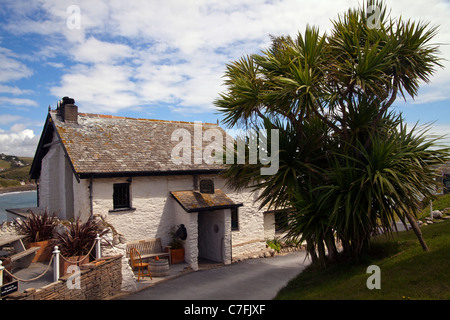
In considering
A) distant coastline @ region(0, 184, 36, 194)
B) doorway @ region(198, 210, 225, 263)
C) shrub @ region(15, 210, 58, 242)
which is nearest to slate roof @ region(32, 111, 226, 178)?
shrub @ region(15, 210, 58, 242)

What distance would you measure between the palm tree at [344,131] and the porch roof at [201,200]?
14.6 feet

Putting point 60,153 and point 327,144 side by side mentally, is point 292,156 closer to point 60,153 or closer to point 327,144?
Answer: point 327,144

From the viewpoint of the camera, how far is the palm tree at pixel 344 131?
7.75 metres

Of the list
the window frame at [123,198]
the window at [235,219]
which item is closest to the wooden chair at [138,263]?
the window frame at [123,198]

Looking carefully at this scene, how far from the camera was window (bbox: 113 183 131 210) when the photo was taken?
14039mm

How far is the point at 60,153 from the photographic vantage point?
15.2 metres

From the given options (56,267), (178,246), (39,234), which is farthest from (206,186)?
(56,267)

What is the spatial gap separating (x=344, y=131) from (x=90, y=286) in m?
8.35

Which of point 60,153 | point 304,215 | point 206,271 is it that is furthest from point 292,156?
point 60,153

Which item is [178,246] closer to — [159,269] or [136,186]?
[159,269]

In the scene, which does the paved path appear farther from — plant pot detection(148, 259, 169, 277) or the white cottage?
the white cottage

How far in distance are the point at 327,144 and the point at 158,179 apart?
26.7ft

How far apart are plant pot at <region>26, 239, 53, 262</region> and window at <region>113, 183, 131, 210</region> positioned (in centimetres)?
323
